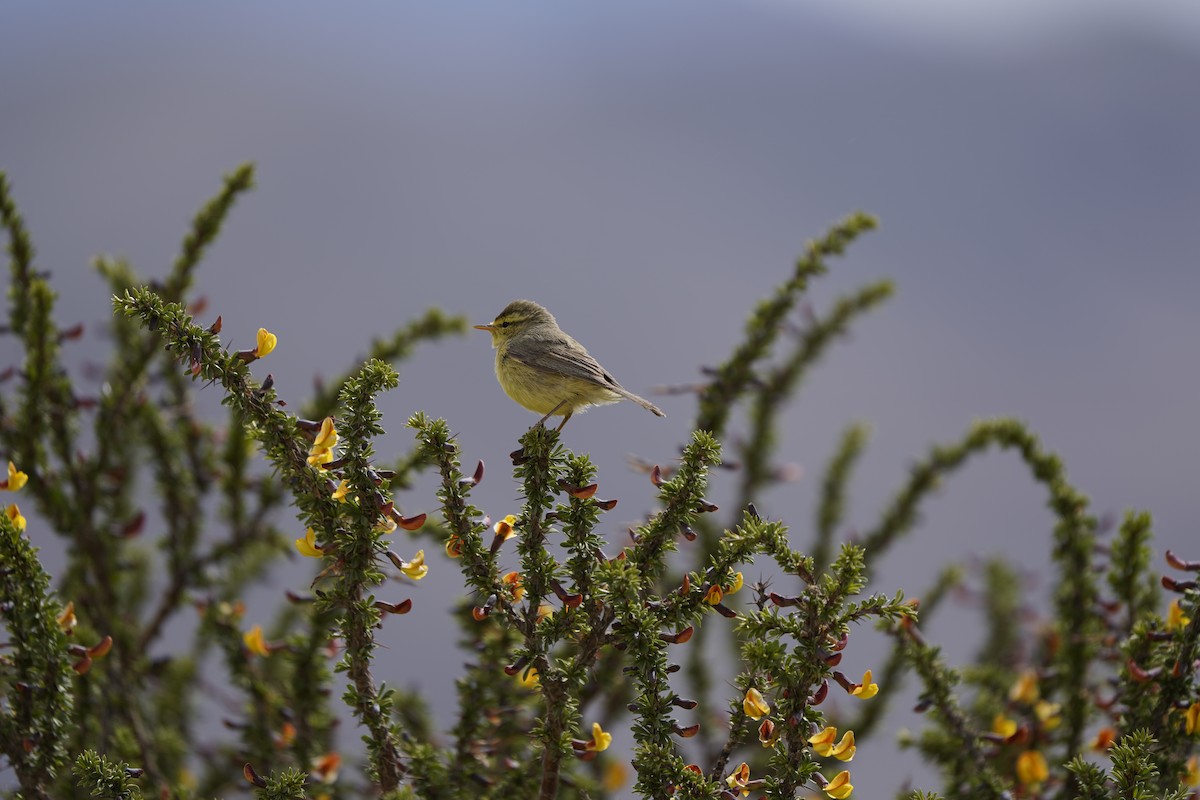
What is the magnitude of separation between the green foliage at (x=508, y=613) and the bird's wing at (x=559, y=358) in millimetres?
407

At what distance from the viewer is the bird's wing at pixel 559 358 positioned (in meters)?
3.40

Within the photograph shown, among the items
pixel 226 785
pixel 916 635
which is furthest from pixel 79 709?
pixel 916 635

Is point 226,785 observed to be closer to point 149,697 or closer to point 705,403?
point 149,697

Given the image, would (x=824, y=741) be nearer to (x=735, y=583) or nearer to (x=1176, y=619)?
(x=735, y=583)

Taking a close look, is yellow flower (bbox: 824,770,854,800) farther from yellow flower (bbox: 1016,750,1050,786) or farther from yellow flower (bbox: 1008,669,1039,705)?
yellow flower (bbox: 1008,669,1039,705)

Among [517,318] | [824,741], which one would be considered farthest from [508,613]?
[517,318]

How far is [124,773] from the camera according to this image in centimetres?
212

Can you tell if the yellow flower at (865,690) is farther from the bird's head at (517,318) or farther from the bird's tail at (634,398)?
the bird's head at (517,318)

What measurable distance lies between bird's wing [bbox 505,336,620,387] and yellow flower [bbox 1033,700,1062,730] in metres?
1.64

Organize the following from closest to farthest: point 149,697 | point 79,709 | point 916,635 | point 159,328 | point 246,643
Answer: point 159,328 < point 916,635 < point 79,709 < point 246,643 < point 149,697

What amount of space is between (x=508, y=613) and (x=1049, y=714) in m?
2.02

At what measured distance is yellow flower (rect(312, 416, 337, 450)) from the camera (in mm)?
2182

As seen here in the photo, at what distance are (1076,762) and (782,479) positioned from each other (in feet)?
6.09

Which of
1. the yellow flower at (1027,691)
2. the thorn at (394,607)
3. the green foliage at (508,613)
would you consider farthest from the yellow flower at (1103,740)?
the thorn at (394,607)
